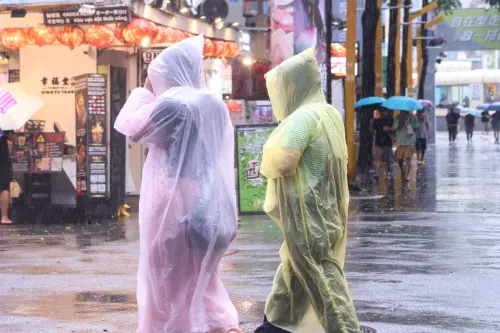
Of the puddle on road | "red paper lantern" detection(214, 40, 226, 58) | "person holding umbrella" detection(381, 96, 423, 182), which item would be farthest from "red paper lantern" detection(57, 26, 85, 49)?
"person holding umbrella" detection(381, 96, 423, 182)

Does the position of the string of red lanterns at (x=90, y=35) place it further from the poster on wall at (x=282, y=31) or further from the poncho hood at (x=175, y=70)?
the poncho hood at (x=175, y=70)

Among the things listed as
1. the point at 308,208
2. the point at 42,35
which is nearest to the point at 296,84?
the point at 308,208

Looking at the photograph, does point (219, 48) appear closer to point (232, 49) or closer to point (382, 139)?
point (232, 49)

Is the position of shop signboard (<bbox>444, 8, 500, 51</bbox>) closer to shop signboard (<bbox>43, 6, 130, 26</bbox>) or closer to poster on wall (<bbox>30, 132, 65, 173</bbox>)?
poster on wall (<bbox>30, 132, 65, 173</bbox>)

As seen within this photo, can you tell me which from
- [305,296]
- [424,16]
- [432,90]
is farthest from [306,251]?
[432,90]

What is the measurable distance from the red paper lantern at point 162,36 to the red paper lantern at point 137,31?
0.50 meters

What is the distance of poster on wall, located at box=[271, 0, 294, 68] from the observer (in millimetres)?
17766

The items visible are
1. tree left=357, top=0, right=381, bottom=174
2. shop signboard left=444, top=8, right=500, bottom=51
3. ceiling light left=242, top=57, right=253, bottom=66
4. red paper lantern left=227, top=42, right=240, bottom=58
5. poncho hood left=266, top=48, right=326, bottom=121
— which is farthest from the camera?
shop signboard left=444, top=8, right=500, bottom=51

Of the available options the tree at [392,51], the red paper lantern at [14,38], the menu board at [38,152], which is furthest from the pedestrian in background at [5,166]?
the tree at [392,51]

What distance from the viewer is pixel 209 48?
21.8 metres

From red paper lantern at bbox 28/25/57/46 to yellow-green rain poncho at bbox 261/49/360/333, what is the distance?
36.3 feet

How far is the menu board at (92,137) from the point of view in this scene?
54.8ft

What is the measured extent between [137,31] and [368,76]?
11.7 meters

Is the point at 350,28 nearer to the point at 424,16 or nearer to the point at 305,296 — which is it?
the point at 305,296
